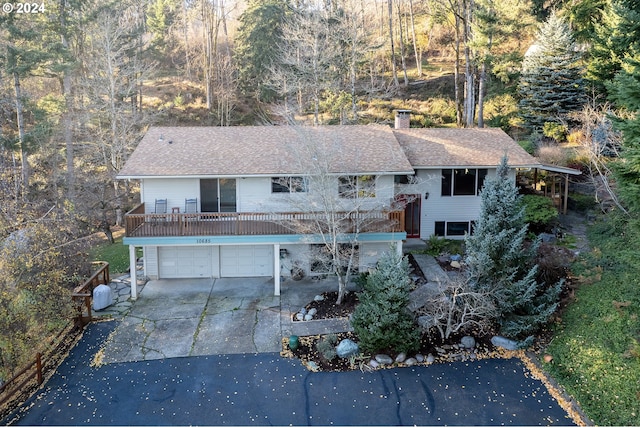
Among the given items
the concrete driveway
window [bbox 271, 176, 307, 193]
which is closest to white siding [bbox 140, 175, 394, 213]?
window [bbox 271, 176, 307, 193]

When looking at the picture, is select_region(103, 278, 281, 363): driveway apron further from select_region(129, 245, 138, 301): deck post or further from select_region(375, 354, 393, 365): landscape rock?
select_region(375, 354, 393, 365): landscape rock

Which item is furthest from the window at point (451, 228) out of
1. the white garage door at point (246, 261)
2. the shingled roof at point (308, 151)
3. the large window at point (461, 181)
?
the white garage door at point (246, 261)

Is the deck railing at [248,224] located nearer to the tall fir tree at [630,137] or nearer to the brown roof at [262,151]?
the brown roof at [262,151]

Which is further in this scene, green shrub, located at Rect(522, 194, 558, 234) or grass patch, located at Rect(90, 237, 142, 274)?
grass patch, located at Rect(90, 237, 142, 274)

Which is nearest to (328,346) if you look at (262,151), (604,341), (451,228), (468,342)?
(468,342)

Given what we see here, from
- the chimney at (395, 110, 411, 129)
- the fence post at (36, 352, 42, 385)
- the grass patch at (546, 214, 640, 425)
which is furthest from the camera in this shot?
the chimney at (395, 110, 411, 129)

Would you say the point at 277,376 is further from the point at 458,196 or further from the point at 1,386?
the point at 458,196
